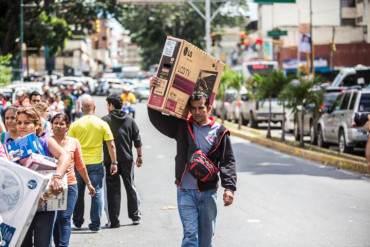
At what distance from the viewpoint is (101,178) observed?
11.8 m

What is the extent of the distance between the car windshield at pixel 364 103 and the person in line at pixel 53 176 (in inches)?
637

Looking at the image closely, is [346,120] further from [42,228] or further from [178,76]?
[42,228]

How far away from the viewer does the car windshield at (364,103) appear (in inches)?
913

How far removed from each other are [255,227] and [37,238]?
4872mm

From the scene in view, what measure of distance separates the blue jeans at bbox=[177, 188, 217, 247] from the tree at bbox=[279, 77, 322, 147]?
1821cm

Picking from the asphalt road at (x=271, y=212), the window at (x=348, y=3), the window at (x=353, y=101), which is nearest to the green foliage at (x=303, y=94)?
the window at (x=353, y=101)

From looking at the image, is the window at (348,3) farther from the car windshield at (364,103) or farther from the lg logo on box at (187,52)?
the lg logo on box at (187,52)

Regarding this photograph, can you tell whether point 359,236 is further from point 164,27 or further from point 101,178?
point 164,27

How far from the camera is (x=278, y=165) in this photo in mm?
21703

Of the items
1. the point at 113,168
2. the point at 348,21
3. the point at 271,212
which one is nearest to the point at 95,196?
the point at 113,168

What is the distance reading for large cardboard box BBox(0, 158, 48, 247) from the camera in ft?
23.0

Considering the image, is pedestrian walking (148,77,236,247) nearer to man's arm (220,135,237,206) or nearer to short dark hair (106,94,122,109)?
man's arm (220,135,237,206)

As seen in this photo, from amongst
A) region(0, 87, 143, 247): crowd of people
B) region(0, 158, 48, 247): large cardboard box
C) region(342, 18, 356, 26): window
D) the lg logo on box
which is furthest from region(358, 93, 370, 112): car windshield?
region(342, 18, 356, 26): window

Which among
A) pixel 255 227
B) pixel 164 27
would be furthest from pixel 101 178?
pixel 164 27
